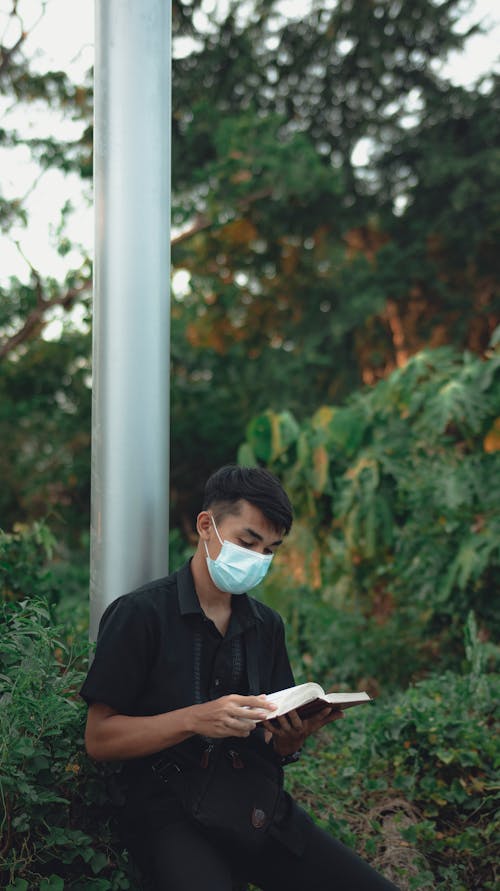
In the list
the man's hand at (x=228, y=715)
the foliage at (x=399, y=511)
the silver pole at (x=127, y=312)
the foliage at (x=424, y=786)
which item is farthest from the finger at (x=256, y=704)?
the foliage at (x=399, y=511)

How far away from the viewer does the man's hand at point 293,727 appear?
8.00 ft

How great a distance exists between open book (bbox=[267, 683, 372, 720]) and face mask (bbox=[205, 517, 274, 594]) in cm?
34

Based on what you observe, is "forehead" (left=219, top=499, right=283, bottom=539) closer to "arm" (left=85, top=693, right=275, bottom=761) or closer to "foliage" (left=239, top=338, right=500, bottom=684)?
"arm" (left=85, top=693, right=275, bottom=761)

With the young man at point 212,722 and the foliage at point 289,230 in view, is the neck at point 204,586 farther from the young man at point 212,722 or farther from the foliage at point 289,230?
the foliage at point 289,230

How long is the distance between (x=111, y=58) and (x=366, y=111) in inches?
385

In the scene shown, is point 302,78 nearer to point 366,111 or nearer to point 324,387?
point 366,111

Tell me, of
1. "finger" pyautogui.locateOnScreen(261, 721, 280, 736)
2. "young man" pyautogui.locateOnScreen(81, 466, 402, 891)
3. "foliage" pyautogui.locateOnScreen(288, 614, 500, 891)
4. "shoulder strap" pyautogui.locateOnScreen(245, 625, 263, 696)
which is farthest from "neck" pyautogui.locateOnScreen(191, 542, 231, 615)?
"foliage" pyautogui.locateOnScreen(288, 614, 500, 891)

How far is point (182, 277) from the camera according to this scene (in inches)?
506

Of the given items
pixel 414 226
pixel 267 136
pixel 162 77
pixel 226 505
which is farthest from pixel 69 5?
pixel 226 505

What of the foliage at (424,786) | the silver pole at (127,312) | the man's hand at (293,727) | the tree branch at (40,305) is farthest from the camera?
the tree branch at (40,305)

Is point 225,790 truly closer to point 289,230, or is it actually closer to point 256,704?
point 256,704

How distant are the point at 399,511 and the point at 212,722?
4168mm

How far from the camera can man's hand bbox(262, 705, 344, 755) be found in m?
2.44

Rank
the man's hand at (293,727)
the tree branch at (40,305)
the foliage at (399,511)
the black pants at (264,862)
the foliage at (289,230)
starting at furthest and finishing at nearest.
Result: the foliage at (289,230) < the tree branch at (40,305) < the foliage at (399,511) < the man's hand at (293,727) < the black pants at (264,862)
